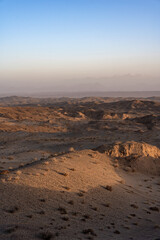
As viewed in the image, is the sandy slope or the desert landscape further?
the desert landscape

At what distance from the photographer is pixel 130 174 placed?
14812 mm

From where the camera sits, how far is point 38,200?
808cm

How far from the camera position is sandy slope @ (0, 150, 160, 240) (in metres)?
6.55

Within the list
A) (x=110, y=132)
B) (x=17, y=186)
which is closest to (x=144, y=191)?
(x=17, y=186)

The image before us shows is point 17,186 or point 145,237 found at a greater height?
point 17,186

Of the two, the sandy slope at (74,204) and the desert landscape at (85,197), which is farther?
the desert landscape at (85,197)

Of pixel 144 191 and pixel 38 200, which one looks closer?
pixel 38 200

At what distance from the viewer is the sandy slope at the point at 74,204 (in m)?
6.55

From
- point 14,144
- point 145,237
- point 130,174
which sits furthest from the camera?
point 14,144

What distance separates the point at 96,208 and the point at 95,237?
6.36ft

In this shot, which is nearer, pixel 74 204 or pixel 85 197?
pixel 74 204

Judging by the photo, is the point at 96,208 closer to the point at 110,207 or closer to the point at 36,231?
the point at 110,207

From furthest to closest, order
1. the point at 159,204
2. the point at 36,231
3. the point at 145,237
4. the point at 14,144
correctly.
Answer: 1. the point at 14,144
2. the point at 159,204
3. the point at 145,237
4. the point at 36,231

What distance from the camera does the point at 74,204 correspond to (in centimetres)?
843
